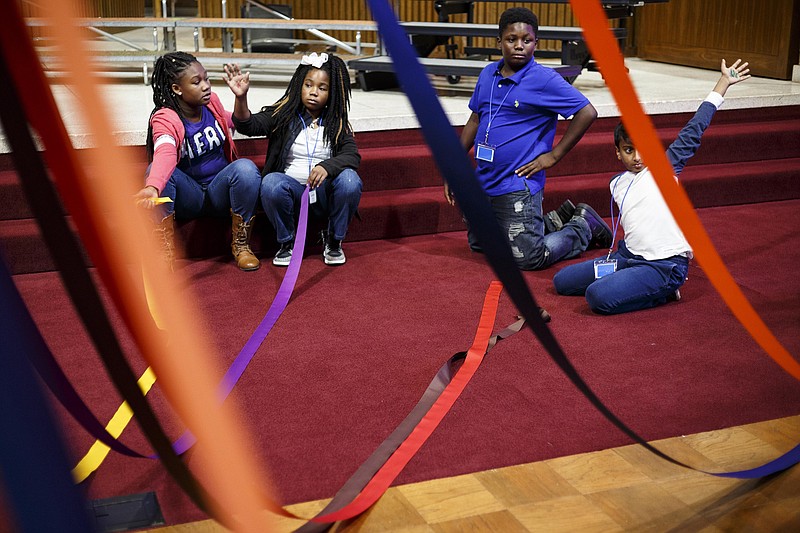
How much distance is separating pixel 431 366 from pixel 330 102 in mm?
1518

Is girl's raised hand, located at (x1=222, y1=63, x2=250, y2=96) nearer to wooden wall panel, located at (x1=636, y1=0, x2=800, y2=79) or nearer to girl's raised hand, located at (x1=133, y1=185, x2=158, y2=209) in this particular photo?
girl's raised hand, located at (x1=133, y1=185, x2=158, y2=209)

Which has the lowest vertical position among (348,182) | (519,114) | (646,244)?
(646,244)

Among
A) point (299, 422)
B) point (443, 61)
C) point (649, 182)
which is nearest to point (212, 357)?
point (299, 422)

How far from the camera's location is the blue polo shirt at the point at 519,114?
3.82 m

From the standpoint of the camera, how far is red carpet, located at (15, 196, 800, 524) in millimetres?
2295

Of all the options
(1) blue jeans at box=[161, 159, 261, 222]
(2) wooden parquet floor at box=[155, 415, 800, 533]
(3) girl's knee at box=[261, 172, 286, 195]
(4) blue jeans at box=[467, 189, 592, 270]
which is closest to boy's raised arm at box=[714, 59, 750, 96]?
(4) blue jeans at box=[467, 189, 592, 270]

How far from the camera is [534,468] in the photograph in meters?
2.18

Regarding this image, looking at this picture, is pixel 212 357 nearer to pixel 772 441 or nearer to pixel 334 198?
pixel 334 198

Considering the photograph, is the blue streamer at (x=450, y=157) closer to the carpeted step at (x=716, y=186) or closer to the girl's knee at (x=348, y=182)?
the girl's knee at (x=348, y=182)

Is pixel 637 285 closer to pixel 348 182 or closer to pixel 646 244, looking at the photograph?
pixel 646 244

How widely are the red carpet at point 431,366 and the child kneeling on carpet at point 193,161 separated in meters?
0.22

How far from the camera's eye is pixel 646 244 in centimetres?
332

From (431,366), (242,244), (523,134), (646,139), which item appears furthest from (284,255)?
(646,139)

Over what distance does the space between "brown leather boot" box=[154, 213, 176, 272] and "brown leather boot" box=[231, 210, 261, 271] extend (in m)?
0.27
